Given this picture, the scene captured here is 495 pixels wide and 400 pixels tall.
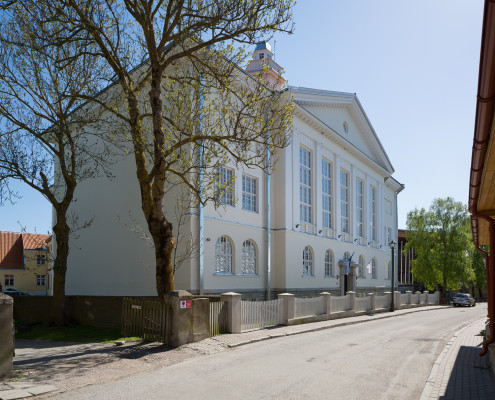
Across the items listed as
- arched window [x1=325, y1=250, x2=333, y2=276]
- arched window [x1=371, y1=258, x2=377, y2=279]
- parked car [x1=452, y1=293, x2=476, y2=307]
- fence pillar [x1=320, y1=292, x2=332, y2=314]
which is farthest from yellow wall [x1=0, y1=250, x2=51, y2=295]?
parked car [x1=452, y1=293, x2=476, y2=307]

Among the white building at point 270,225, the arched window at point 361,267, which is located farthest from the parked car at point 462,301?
the arched window at point 361,267

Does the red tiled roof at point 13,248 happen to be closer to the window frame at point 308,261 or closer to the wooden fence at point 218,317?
the window frame at point 308,261

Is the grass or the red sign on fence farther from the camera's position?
the grass

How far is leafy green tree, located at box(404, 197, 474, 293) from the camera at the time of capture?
49000mm

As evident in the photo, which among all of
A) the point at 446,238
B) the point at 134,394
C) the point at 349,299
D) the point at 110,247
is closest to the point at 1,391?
the point at 134,394

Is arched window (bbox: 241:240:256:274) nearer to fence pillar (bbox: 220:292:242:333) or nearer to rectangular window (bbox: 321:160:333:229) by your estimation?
rectangular window (bbox: 321:160:333:229)

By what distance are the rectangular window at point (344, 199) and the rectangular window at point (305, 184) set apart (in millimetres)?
6007

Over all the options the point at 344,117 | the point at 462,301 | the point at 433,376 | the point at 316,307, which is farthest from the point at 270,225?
the point at 462,301

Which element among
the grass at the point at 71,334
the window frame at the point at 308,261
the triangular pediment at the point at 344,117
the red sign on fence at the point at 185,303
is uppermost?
the triangular pediment at the point at 344,117

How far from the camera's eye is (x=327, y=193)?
1332 inches

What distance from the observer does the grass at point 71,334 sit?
15.5 meters

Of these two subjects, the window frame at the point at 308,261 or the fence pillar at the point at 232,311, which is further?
the window frame at the point at 308,261

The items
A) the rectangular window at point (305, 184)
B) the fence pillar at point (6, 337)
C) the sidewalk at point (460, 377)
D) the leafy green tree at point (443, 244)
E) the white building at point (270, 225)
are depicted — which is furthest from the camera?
the leafy green tree at point (443, 244)

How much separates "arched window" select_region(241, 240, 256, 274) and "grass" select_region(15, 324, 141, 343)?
8.70 m
